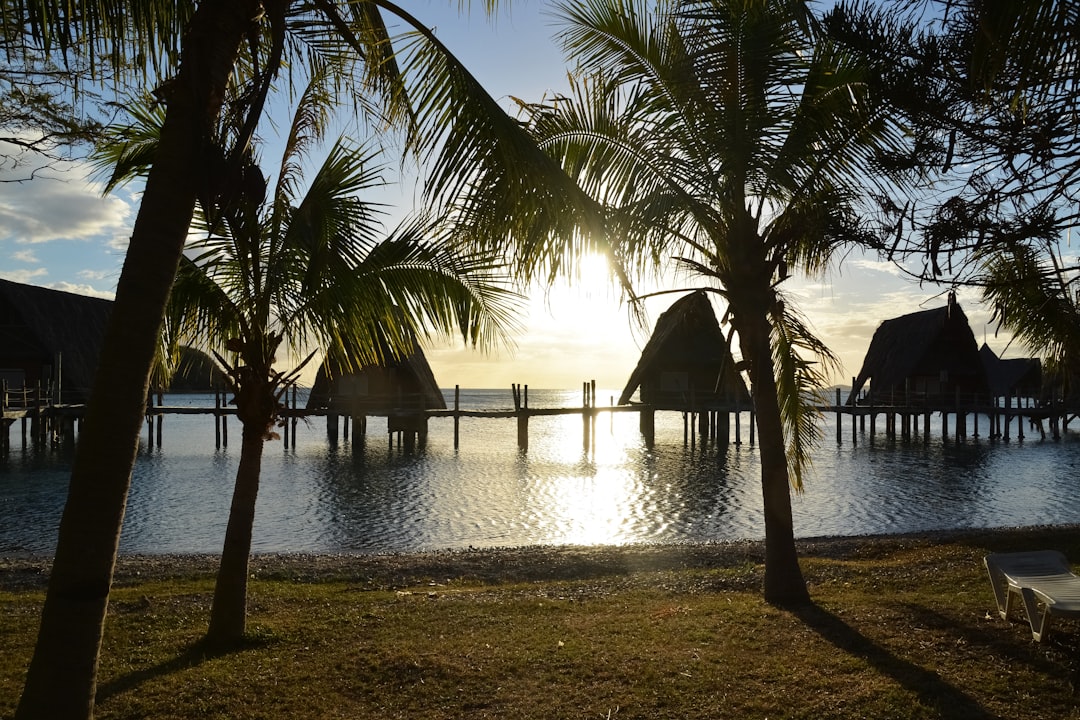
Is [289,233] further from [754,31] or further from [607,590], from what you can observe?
[607,590]

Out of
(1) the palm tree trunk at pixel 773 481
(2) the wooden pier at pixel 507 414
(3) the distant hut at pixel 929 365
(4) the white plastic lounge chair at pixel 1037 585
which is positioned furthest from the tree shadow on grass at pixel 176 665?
(3) the distant hut at pixel 929 365

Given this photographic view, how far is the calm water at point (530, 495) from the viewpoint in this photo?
1698 cm

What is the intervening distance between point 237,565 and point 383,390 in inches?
1212

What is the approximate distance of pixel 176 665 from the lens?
5.67 metres

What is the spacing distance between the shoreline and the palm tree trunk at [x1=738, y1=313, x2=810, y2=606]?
7.29 ft

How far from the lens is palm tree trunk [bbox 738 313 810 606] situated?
7406mm

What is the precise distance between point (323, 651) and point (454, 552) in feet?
25.3

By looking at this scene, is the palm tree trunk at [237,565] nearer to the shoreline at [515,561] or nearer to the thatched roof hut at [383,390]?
the shoreline at [515,561]

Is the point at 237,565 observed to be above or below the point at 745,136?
below

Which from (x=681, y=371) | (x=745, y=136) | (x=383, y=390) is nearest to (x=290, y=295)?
(x=745, y=136)

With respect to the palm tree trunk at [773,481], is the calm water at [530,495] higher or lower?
lower

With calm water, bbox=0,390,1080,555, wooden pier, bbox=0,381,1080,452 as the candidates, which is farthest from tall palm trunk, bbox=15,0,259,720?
wooden pier, bbox=0,381,1080,452

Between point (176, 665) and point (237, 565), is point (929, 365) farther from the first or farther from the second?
point (176, 665)

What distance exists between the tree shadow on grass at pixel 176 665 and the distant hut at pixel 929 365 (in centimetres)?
3898
